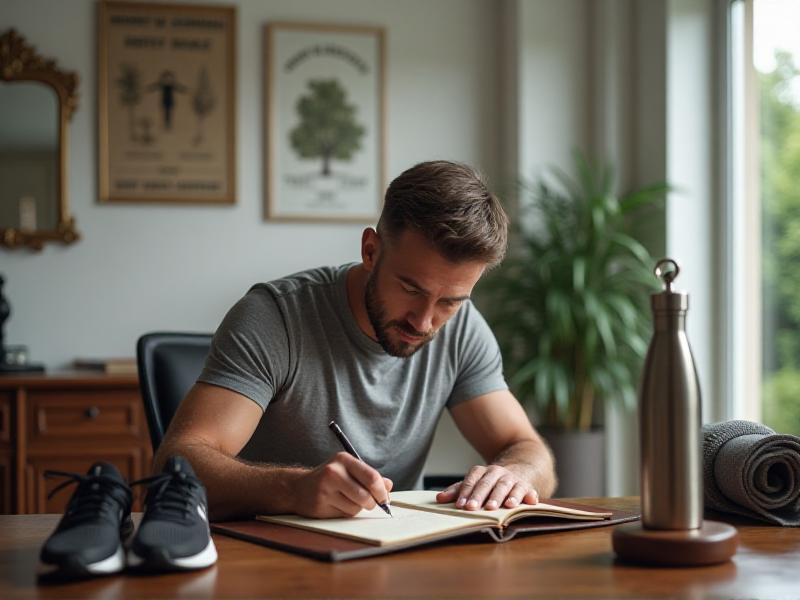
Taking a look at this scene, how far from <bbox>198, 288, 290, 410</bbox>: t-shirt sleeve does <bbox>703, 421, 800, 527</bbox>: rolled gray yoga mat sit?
773 millimetres

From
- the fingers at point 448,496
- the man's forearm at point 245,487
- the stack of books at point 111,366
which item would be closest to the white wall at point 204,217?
the stack of books at point 111,366

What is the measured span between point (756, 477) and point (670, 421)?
0.44 meters

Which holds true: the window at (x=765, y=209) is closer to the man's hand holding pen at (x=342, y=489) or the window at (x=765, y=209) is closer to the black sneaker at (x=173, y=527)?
the man's hand holding pen at (x=342, y=489)

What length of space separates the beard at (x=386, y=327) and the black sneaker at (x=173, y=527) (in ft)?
2.18

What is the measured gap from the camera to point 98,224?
399cm

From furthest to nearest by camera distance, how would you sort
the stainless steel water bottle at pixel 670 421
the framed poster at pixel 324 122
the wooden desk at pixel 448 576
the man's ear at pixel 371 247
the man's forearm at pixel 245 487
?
the framed poster at pixel 324 122
the man's ear at pixel 371 247
the man's forearm at pixel 245 487
the stainless steel water bottle at pixel 670 421
the wooden desk at pixel 448 576

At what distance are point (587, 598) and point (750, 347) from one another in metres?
2.79

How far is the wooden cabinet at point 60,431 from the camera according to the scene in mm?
3396

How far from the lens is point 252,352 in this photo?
6.11 feet

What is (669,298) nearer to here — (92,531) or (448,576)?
(448,576)

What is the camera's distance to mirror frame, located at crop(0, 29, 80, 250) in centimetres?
390

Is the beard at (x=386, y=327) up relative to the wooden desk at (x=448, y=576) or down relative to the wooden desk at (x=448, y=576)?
up

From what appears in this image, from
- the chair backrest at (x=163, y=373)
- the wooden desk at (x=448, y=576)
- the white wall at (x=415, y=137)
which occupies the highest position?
the white wall at (x=415, y=137)

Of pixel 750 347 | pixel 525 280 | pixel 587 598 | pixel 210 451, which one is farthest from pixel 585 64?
pixel 587 598
